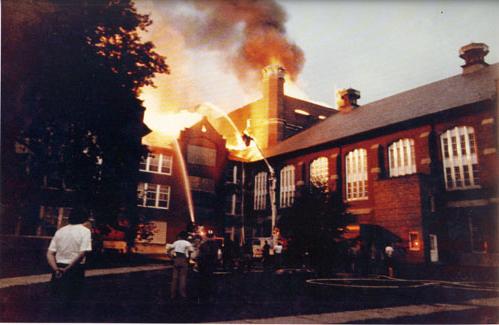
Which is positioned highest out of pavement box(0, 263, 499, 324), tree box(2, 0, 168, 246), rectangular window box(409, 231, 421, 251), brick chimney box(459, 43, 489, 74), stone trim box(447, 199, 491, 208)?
brick chimney box(459, 43, 489, 74)

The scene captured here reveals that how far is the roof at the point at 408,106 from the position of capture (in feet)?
74.4

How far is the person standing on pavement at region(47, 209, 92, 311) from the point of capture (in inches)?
220

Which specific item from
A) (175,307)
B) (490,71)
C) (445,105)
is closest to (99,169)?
(175,307)

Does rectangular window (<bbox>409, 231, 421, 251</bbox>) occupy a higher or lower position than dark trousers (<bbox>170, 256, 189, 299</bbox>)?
higher

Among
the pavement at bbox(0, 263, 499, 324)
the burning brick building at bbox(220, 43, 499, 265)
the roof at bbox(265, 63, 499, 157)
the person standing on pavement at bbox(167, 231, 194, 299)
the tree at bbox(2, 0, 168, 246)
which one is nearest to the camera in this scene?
the pavement at bbox(0, 263, 499, 324)

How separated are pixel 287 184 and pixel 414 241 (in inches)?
563

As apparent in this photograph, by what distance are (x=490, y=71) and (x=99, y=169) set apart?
81.0 ft

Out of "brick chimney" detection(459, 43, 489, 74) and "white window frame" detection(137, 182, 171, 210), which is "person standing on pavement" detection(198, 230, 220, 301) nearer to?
"white window frame" detection(137, 182, 171, 210)

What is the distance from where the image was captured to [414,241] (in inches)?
886

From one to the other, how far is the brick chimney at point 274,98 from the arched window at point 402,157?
1737 centimetres

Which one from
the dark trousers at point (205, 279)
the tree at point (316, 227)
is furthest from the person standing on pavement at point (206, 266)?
the tree at point (316, 227)

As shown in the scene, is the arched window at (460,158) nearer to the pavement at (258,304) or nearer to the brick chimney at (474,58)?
the brick chimney at (474,58)

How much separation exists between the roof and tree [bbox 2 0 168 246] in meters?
18.1

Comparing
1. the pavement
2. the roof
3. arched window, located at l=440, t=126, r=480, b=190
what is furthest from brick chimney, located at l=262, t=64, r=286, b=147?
the pavement
